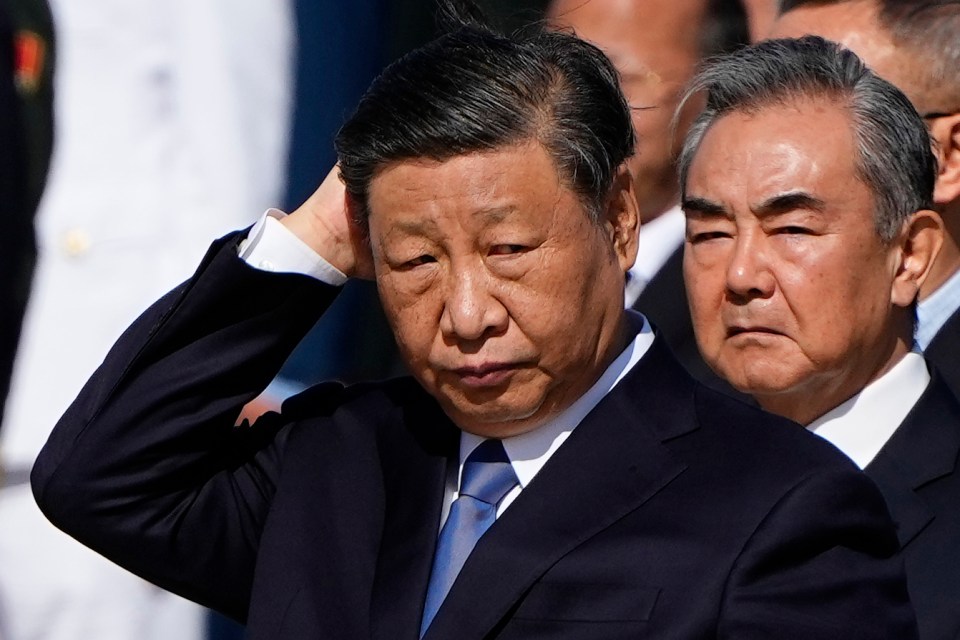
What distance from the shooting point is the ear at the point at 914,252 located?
7.41 ft

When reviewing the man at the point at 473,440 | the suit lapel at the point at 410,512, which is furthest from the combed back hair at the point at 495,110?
the suit lapel at the point at 410,512

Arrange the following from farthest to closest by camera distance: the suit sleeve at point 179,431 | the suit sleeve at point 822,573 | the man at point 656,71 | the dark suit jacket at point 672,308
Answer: the man at point 656,71, the dark suit jacket at point 672,308, the suit sleeve at point 179,431, the suit sleeve at point 822,573

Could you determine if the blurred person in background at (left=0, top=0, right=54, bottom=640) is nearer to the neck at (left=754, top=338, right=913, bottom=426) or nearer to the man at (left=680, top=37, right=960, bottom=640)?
the man at (left=680, top=37, right=960, bottom=640)

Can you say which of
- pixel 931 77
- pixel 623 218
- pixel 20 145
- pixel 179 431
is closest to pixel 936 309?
pixel 931 77

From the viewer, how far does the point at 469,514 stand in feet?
6.51

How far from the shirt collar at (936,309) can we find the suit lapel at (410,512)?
953 millimetres

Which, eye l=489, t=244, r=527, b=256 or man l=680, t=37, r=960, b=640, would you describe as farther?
man l=680, t=37, r=960, b=640

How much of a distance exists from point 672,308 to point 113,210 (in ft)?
4.63

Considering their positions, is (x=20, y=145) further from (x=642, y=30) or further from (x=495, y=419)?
(x=495, y=419)

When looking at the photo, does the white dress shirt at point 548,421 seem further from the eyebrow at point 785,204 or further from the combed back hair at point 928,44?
the combed back hair at point 928,44

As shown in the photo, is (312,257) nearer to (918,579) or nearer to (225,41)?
(918,579)

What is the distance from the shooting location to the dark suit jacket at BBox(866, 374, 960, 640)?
2.08 m

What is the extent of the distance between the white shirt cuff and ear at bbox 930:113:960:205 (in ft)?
3.57

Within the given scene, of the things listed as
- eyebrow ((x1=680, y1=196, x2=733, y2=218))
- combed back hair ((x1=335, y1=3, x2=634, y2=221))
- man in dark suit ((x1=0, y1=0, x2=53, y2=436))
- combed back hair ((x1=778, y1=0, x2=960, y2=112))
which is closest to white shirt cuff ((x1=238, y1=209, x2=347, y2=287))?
combed back hair ((x1=335, y1=3, x2=634, y2=221))
